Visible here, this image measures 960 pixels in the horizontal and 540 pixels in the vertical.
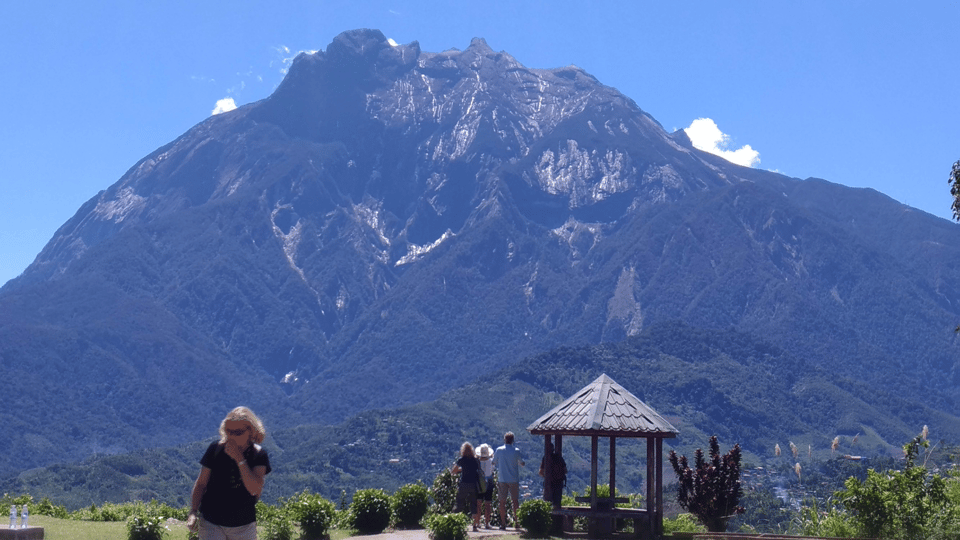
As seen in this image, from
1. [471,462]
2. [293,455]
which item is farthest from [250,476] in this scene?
[293,455]

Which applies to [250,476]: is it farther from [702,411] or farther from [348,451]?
[702,411]

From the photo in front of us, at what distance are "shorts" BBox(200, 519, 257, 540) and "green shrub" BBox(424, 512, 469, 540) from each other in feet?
28.3

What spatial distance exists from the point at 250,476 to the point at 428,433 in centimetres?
14226

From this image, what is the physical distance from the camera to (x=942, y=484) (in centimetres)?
1858

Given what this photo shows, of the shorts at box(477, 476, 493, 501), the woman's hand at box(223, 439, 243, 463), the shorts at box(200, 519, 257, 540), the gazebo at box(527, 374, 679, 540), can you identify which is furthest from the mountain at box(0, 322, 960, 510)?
the woman's hand at box(223, 439, 243, 463)

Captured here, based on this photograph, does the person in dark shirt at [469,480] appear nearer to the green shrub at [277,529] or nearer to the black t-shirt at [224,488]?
the green shrub at [277,529]

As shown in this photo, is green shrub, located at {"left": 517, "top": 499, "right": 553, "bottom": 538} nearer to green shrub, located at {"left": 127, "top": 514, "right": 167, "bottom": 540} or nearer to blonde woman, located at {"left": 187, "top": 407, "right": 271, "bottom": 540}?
green shrub, located at {"left": 127, "top": 514, "right": 167, "bottom": 540}

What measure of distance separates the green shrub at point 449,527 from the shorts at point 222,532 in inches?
340

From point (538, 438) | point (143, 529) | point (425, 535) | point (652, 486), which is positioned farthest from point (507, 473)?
point (538, 438)

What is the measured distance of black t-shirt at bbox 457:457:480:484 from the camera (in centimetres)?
2102

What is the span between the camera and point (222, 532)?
10.5 meters

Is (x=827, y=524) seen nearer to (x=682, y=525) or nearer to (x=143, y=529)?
(x=682, y=525)

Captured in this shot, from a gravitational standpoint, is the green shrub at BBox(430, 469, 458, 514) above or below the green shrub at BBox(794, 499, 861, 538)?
above

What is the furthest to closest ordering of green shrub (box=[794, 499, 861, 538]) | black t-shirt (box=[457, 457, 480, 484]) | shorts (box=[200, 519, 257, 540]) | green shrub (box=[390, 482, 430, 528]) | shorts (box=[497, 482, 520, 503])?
1. green shrub (box=[390, 482, 430, 528])
2. shorts (box=[497, 482, 520, 503])
3. black t-shirt (box=[457, 457, 480, 484])
4. green shrub (box=[794, 499, 861, 538])
5. shorts (box=[200, 519, 257, 540])
